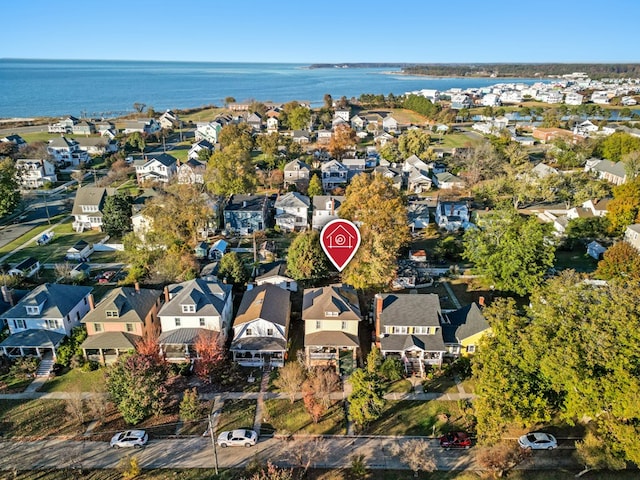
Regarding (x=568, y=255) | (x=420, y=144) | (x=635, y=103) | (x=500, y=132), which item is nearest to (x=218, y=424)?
(x=568, y=255)

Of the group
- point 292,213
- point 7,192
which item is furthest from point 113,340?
point 7,192

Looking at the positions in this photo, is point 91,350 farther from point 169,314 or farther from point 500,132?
point 500,132

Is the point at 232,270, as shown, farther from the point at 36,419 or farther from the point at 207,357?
the point at 36,419

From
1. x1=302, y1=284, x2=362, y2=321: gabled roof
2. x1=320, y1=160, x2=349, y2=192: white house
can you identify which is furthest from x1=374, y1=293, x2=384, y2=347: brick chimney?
x1=320, y1=160, x2=349, y2=192: white house

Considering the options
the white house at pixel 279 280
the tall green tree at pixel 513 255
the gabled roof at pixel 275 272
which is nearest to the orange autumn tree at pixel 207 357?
the white house at pixel 279 280

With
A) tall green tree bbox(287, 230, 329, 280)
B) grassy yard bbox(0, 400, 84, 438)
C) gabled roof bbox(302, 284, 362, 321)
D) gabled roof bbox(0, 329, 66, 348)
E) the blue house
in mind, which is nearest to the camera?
grassy yard bbox(0, 400, 84, 438)

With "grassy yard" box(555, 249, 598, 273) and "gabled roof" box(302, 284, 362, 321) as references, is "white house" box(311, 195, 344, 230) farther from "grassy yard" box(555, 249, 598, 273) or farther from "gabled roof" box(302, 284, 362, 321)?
"grassy yard" box(555, 249, 598, 273)
